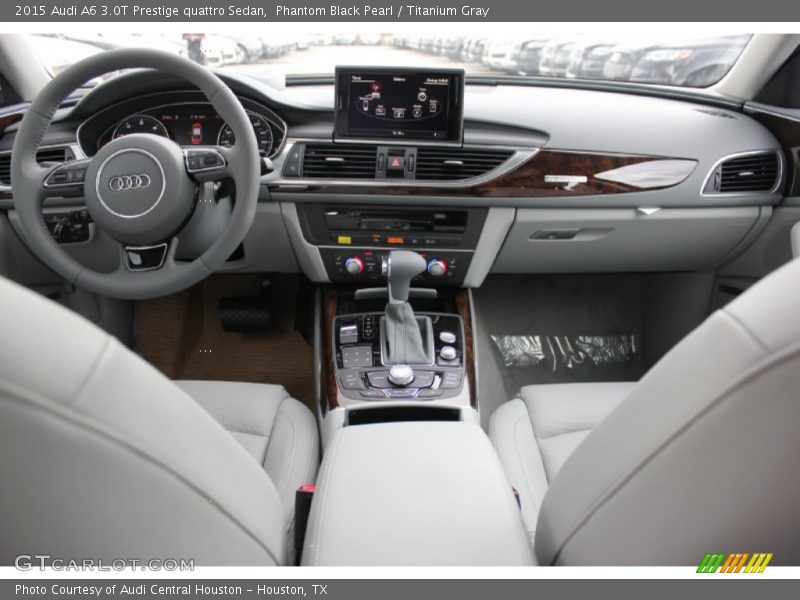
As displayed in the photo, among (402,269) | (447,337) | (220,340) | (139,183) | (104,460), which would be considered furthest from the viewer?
(220,340)

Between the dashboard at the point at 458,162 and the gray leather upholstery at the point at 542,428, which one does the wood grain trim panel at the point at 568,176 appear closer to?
the dashboard at the point at 458,162

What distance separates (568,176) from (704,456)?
1417mm

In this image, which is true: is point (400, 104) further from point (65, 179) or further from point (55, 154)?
point (55, 154)

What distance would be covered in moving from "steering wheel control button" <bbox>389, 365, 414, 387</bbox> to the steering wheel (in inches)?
22.6

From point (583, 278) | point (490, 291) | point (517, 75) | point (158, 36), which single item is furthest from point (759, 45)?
point (158, 36)

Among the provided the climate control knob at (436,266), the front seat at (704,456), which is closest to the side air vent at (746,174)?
the climate control knob at (436,266)

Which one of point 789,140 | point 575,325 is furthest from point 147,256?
point 789,140

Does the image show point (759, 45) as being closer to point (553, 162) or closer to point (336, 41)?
point (553, 162)

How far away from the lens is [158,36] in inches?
65.7

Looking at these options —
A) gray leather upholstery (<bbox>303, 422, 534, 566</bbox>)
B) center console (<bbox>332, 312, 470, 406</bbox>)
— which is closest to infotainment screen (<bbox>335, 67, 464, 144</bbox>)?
center console (<bbox>332, 312, 470, 406</bbox>)

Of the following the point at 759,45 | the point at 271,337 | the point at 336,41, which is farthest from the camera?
the point at 271,337

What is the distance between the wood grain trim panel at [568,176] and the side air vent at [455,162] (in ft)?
0.12

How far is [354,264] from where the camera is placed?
77.3 inches

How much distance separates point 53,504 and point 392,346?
4.39ft
